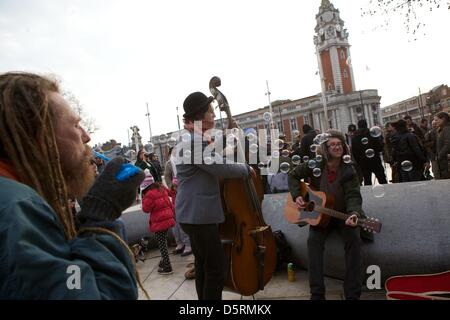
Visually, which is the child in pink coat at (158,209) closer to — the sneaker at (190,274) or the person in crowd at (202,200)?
the sneaker at (190,274)

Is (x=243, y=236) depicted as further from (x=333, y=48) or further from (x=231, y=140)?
(x=333, y=48)

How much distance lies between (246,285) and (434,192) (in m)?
2.17

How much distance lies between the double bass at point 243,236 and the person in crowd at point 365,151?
458cm

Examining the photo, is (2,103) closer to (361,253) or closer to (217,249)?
(217,249)

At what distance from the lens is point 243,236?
297 cm

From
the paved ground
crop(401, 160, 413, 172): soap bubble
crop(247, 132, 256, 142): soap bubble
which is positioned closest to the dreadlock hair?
crop(247, 132, 256, 142): soap bubble

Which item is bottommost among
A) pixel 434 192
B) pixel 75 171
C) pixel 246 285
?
pixel 246 285

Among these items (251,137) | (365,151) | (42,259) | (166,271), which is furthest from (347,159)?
(365,151)

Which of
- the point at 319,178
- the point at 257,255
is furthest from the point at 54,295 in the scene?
the point at 319,178

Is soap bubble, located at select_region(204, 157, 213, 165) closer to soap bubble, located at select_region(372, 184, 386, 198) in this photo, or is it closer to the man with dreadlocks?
the man with dreadlocks

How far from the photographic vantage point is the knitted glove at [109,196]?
1133 millimetres

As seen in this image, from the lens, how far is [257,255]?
298cm

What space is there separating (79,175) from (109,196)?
0.46 feet

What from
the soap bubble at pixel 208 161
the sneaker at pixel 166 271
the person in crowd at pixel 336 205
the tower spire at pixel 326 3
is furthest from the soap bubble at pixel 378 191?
the tower spire at pixel 326 3
